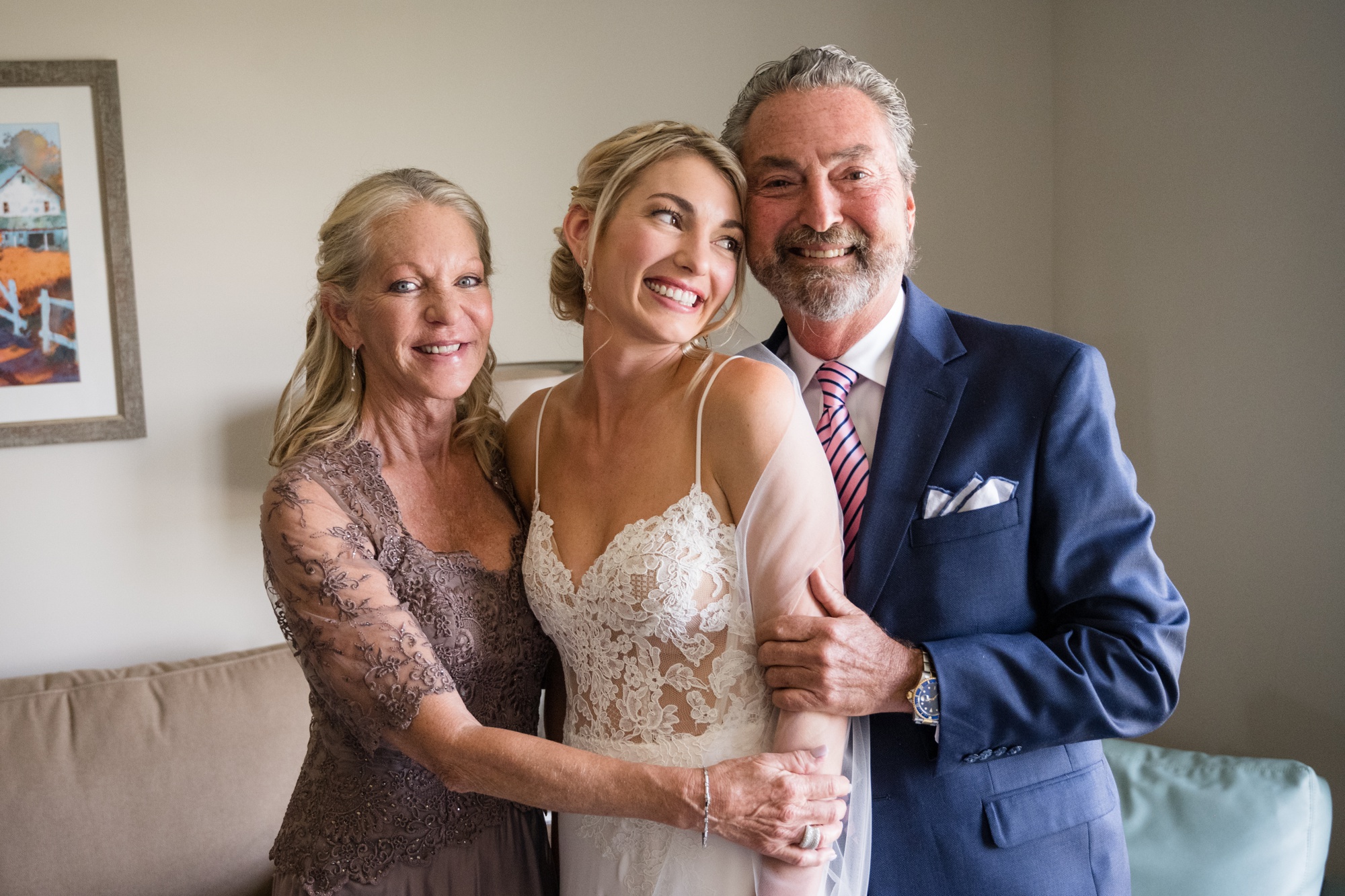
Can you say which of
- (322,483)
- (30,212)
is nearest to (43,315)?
(30,212)

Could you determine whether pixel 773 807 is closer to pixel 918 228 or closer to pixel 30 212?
pixel 918 228

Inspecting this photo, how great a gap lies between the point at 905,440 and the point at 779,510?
9.7 inches

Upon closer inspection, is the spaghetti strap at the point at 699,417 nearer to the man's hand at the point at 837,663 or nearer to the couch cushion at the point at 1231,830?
the man's hand at the point at 837,663

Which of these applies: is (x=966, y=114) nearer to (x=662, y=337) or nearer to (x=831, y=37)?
(x=831, y=37)

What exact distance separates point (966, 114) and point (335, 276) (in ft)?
8.30

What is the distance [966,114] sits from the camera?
3.52m

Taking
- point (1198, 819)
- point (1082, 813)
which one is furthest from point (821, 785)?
point (1198, 819)

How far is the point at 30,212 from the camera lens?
3092mm

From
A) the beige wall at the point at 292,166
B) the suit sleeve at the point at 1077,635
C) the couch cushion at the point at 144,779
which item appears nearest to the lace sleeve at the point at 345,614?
the suit sleeve at the point at 1077,635

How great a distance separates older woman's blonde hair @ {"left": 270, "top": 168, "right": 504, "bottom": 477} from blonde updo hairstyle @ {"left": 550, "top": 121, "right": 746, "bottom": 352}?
27 centimetres

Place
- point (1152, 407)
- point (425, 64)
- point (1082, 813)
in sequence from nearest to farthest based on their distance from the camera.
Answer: point (1082, 813), point (1152, 407), point (425, 64)

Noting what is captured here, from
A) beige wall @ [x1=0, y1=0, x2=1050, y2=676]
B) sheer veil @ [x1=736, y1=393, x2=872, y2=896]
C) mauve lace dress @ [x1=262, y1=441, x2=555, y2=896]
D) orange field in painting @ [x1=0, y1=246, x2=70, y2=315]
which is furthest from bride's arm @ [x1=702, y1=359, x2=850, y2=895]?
orange field in painting @ [x1=0, y1=246, x2=70, y2=315]

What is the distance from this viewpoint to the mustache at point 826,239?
1.61 m

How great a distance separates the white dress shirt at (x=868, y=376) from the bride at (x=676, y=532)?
0.18m
